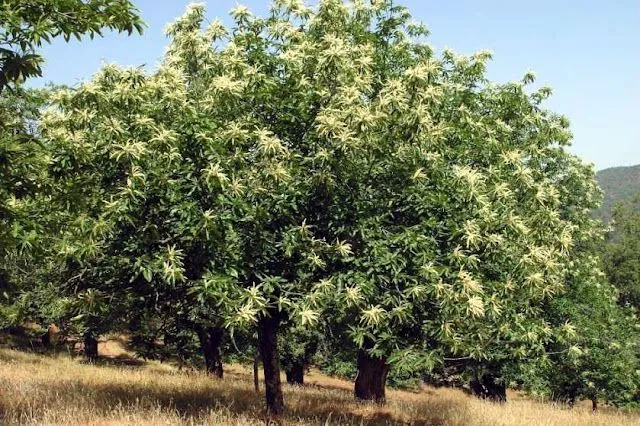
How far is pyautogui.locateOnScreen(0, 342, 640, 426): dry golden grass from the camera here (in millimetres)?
9375

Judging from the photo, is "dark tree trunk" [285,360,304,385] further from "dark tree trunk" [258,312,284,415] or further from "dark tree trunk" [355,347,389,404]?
"dark tree trunk" [258,312,284,415]

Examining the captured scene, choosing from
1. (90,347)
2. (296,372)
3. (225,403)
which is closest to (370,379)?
(225,403)

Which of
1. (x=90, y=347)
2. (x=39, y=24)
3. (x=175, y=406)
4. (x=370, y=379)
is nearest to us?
(x=39, y=24)

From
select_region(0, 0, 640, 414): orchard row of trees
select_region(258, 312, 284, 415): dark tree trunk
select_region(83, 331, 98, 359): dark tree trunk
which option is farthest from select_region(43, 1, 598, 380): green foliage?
select_region(83, 331, 98, 359): dark tree trunk

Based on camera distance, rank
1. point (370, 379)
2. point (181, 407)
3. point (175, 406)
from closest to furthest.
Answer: point (175, 406), point (181, 407), point (370, 379)

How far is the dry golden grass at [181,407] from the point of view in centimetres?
938

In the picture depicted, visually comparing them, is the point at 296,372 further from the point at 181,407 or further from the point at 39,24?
the point at 39,24

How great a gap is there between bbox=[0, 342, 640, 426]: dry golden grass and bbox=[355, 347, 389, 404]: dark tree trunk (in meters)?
0.73

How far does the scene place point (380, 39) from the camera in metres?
15.9

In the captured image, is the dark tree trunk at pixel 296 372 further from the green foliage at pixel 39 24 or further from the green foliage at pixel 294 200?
the green foliage at pixel 39 24

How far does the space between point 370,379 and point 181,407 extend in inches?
289

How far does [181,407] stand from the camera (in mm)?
11852

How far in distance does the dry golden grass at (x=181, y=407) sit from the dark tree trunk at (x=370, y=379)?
0.73 m

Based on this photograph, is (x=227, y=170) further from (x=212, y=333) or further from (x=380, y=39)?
(x=212, y=333)
